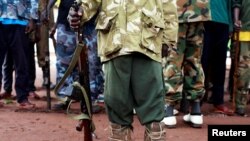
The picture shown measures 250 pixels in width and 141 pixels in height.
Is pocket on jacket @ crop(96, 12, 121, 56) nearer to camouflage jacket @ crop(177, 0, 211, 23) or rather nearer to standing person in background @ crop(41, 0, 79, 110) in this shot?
camouflage jacket @ crop(177, 0, 211, 23)

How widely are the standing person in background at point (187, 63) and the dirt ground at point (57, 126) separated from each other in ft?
0.87

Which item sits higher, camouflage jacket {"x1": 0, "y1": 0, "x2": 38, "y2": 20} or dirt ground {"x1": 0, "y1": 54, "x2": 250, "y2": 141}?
camouflage jacket {"x1": 0, "y1": 0, "x2": 38, "y2": 20}

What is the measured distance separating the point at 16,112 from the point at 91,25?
1.46 metres

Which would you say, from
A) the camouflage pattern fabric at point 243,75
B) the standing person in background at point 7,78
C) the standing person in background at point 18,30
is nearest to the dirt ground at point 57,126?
the camouflage pattern fabric at point 243,75

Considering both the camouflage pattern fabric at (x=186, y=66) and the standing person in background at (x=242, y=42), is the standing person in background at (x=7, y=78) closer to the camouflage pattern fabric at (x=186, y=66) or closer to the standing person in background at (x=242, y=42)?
the camouflage pattern fabric at (x=186, y=66)

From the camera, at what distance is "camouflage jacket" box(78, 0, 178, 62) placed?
156 inches

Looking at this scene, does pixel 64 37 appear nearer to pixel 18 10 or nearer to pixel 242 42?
pixel 18 10

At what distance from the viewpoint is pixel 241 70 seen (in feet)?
21.9

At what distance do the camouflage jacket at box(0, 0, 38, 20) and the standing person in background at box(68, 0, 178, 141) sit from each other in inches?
106

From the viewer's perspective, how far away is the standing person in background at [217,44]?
6.50 metres

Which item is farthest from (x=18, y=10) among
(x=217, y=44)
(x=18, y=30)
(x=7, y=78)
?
(x=217, y=44)

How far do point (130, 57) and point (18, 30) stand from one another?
3068mm

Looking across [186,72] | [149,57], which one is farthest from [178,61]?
[149,57]

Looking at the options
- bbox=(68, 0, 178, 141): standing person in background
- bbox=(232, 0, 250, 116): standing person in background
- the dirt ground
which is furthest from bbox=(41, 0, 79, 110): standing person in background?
bbox=(68, 0, 178, 141): standing person in background
